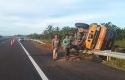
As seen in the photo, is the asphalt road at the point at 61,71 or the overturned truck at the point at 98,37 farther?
the overturned truck at the point at 98,37

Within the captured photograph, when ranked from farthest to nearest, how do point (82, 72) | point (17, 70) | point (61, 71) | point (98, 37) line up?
point (98, 37), point (17, 70), point (61, 71), point (82, 72)

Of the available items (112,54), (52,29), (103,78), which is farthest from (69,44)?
(52,29)

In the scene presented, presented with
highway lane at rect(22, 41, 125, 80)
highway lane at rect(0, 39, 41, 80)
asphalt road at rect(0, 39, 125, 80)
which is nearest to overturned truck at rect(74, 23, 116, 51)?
highway lane at rect(0, 39, 41, 80)

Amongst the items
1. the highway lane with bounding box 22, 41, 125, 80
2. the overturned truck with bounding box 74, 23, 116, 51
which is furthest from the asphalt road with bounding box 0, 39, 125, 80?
the overturned truck with bounding box 74, 23, 116, 51

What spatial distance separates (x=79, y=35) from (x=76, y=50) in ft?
5.13

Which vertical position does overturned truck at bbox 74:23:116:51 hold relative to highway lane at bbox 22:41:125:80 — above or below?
above

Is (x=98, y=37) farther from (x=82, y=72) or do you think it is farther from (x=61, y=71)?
(x=82, y=72)

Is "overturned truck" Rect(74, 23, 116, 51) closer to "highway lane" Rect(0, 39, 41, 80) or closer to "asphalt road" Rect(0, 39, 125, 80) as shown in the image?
"highway lane" Rect(0, 39, 41, 80)

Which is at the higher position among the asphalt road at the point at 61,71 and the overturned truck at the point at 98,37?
the overturned truck at the point at 98,37

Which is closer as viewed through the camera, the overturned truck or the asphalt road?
the asphalt road

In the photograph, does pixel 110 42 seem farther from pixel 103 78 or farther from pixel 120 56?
pixel 103 78

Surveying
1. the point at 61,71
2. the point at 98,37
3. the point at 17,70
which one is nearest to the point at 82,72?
the point at 61,71

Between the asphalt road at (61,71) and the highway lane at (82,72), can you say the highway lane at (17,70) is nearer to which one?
the asphalt road at (61,71)

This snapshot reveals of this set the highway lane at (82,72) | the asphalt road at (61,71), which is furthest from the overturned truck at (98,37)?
the highway lane at (82,72)
